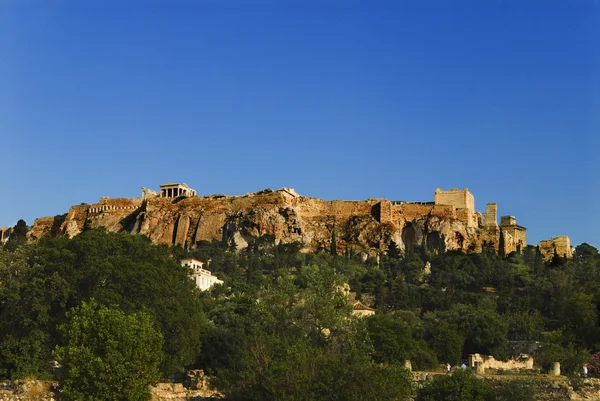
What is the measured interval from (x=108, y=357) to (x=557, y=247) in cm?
8230

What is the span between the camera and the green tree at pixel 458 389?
29344mm

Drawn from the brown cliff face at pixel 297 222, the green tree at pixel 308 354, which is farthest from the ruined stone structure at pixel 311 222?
the green tree at pixel 308 354

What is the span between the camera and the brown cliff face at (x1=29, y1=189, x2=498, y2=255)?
97.6m

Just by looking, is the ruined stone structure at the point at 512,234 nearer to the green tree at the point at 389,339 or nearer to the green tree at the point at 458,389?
the green tree at the point at 389,339

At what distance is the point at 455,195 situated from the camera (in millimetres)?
106688

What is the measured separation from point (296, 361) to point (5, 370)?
1096cm

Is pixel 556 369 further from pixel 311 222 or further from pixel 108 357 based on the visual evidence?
pixel 311 222

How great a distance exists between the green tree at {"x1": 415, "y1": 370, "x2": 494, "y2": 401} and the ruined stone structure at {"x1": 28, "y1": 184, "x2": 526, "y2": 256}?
6294cm

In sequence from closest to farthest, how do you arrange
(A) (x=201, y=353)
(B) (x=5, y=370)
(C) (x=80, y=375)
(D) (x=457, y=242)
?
(C) (x=80, y=375) < (B) (x=5, y=370) < (A) (x=201, y=353) < (D) (x=457, y=242)

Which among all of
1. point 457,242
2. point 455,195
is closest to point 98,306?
point 457,242

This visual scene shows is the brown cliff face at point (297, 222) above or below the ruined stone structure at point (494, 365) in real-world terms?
above

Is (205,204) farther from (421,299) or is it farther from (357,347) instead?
(357,347)

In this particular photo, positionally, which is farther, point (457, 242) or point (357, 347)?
point (457, 242)

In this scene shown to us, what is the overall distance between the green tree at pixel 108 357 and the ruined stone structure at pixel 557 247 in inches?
3084
